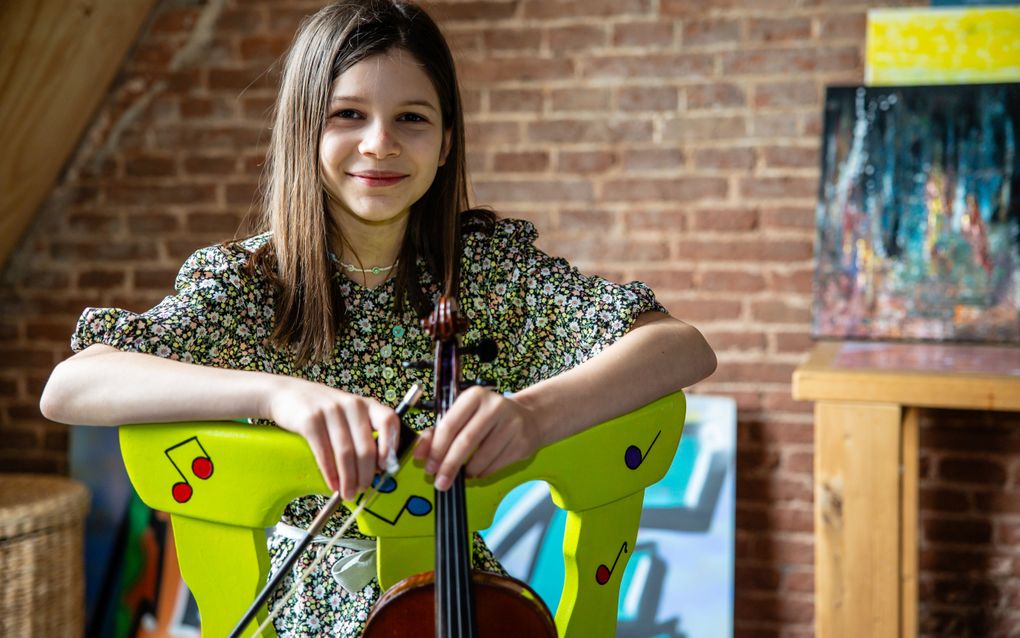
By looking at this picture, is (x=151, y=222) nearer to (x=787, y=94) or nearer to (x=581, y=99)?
(x=581, y=99)

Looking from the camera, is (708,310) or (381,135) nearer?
(381,135)

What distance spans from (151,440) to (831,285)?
1.83m

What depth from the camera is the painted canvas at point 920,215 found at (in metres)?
2.33

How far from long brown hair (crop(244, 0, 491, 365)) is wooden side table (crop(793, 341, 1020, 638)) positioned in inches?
32.0

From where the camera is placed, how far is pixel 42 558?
229cm

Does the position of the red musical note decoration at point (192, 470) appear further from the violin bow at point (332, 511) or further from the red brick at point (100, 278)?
the red brick at point (100, 278)

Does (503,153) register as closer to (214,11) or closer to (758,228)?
(758,228)

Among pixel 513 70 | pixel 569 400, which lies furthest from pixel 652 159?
pixel 569 400

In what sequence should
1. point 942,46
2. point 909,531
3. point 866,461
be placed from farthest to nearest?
point 942,46, point 909,531, point 866,461

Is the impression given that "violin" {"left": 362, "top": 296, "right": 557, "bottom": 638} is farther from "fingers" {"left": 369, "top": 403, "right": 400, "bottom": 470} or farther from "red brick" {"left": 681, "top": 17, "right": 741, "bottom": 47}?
"red brick" {"left": 681, "top": 17, "right": 741, "bottom": 47}

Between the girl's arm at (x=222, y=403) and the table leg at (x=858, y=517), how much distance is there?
114 centimetres

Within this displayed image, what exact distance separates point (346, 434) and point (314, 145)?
0.54 meters

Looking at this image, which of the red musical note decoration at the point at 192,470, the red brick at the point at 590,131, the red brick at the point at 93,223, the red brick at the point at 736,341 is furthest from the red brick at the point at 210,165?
the red musical note decoration at the point at 192,470

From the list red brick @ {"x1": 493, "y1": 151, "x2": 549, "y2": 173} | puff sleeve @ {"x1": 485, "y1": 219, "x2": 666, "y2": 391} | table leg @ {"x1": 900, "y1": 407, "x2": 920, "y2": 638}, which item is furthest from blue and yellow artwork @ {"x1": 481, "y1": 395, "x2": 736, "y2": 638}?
puff sleeve @ {"x1": 485, "y1": 219, "x2": 666, "y2": 391}
